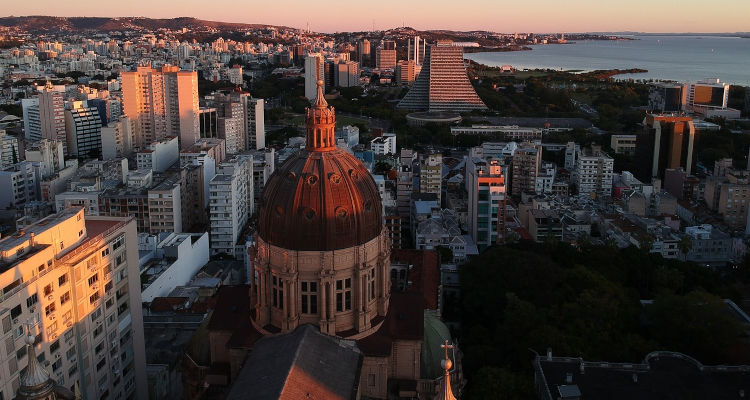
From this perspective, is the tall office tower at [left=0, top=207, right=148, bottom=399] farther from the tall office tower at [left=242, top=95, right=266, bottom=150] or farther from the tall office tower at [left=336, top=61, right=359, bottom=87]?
the tall office tower at [left=336, top=61, right=359, bottom=87]

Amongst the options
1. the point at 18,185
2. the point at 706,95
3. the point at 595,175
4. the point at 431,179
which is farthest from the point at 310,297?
the point at 706,95

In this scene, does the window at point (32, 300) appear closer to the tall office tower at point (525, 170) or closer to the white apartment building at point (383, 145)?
the tall office tower at point (525, 170)

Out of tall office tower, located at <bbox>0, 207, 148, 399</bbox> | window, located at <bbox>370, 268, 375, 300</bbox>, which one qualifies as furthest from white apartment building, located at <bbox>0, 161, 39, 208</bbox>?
window, located at <bbox>370, 268, 375, 300</bbox>

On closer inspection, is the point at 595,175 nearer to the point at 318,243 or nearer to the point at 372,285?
the point at 372,285

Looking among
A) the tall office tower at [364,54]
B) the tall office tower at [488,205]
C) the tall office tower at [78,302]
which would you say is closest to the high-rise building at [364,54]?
the tall office tower at [364,54]

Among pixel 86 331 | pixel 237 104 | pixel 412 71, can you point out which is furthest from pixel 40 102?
pixel 412 71

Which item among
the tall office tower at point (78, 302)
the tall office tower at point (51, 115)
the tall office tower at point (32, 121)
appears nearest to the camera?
the tall office tower at point (78, 302)
